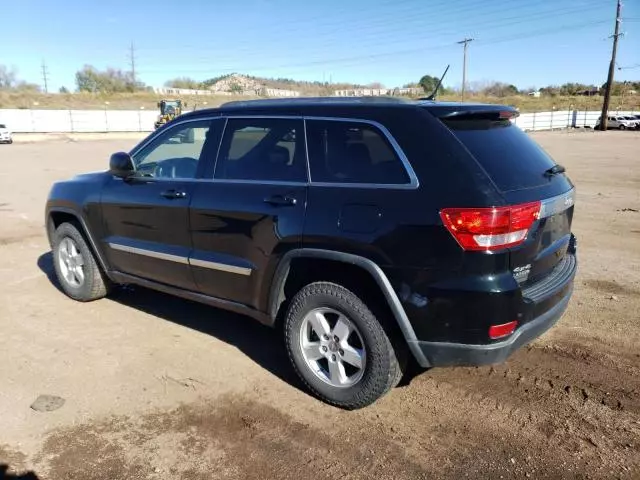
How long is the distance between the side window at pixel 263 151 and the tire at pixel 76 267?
205 cm

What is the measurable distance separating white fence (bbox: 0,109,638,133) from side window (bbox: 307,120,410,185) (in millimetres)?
47387

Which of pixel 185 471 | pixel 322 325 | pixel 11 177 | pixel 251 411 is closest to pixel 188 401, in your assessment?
pixel 251 411

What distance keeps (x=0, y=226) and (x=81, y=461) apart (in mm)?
7322

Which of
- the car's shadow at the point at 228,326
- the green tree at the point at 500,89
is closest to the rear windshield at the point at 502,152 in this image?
the car's shadow at the point at 228,326

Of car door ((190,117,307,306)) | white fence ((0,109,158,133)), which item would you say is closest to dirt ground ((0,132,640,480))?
car door ((190,117,307,306))

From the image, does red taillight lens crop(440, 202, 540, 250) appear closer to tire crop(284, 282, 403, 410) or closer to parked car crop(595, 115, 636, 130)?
tire crop(284, 282, 403, 410)

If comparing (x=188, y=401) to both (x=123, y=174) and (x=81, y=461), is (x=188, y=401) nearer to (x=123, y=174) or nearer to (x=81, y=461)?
(x=81, y=461)

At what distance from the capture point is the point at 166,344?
451 cm

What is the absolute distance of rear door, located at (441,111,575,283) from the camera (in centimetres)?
306

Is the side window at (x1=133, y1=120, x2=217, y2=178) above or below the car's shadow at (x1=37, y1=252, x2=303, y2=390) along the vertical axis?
above

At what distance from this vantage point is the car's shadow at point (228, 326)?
4070mm

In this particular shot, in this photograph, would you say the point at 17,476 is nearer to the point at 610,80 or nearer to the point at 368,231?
the point at 368,231

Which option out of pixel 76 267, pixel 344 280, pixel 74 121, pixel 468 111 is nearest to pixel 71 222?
pixel 76 267

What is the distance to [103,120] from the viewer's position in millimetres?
52000
